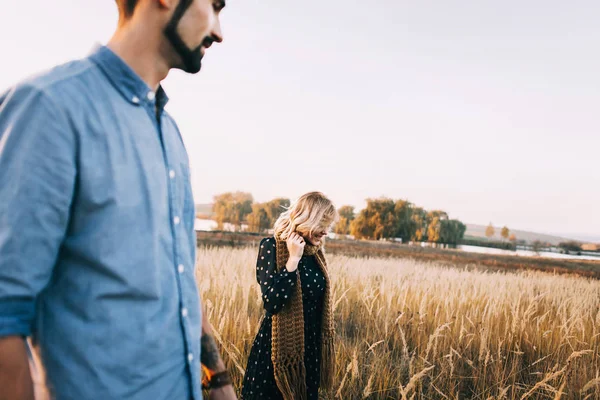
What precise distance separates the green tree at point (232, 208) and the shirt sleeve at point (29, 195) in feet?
242

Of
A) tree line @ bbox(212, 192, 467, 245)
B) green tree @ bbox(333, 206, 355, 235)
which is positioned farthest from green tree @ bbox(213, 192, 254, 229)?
green tree @ bbox(333, 206, 355, 235)

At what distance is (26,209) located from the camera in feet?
2.36

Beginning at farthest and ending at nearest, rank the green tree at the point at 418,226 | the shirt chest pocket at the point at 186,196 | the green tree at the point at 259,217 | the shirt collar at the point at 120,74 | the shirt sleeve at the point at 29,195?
the green tree at the point at 259,217 < the green tree at the point at 418,226 < the shirt chest pocket at the point at 186,196 < the shirt collar at the point at 120,74 < the shirt sleeve at the point at 29,195

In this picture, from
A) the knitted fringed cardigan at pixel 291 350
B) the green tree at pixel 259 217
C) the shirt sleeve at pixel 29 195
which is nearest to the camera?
the shirt sleeve at pixel 29 195

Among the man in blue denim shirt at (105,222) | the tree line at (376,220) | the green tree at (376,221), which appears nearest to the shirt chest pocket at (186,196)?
the man in blue denim shirt at (105,222)

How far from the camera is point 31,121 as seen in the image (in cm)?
74

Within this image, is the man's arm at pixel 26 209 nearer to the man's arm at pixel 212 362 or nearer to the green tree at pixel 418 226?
the man's arm at pixel 212 362

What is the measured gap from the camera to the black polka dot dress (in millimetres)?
2762

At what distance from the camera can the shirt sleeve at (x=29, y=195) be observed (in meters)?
0.71

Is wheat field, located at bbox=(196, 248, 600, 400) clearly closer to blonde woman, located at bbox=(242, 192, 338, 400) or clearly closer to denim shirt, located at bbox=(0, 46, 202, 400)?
blonde woman, located at bbox=(242, 192, 338, 400)

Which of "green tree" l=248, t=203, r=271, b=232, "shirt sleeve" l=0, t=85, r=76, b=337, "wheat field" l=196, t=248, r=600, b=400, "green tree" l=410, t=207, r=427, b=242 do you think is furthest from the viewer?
"green tree" l=248, t=203, r=271, b=232

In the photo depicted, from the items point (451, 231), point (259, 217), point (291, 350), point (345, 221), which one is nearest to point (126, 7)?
point (291, 350)

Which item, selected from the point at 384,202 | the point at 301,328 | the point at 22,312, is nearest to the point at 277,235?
the point at 301,328

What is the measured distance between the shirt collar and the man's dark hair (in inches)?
4.1
